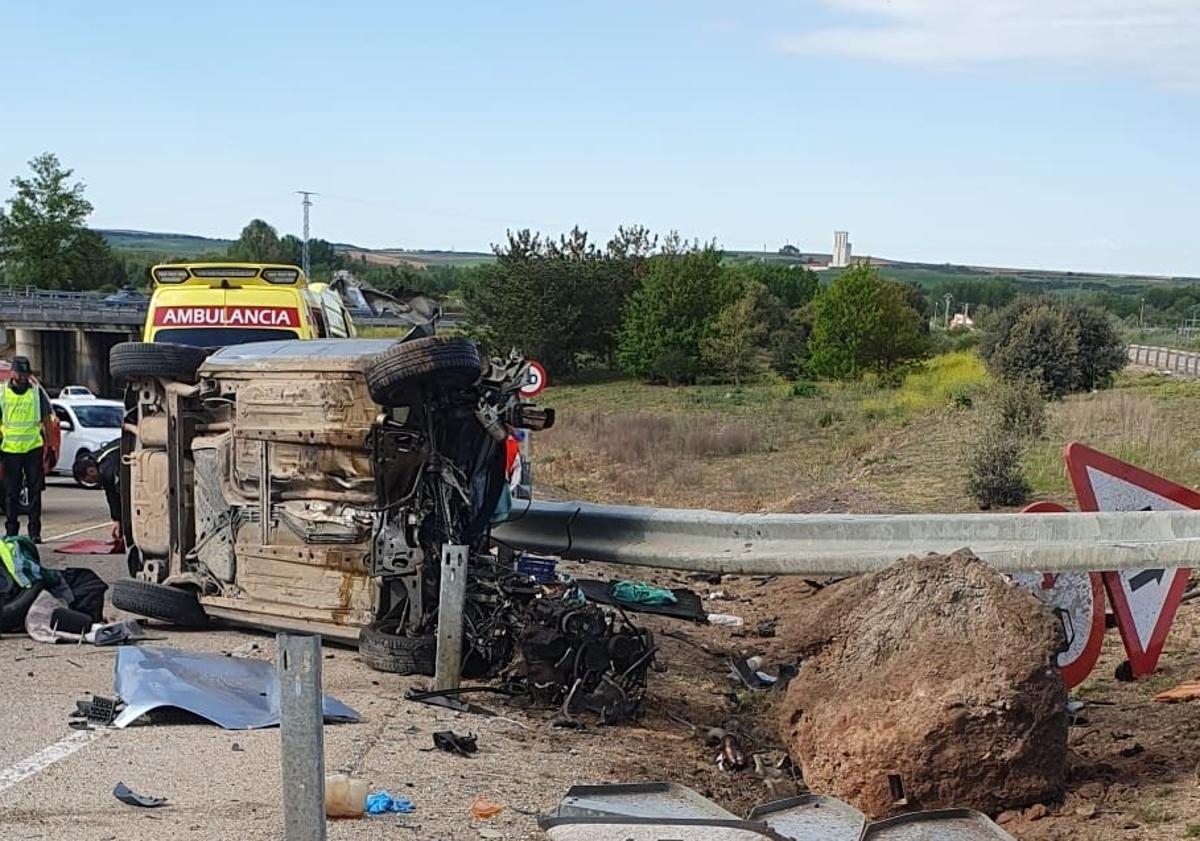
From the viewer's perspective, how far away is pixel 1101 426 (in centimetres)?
2303

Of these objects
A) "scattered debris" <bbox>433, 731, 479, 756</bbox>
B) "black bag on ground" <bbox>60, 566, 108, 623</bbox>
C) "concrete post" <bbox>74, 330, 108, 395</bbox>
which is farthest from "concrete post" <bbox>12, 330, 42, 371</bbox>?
"scattered debris" <bbox>433, 731, 479, 756</bbox>

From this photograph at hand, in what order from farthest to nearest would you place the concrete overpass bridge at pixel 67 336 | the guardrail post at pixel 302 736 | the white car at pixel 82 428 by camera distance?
1. the concrete overpass bridge at pixel 67 336
2. the white car at pixel 82 428
3. the guardrail post at pixel 302 736

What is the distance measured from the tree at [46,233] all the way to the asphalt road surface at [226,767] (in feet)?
379

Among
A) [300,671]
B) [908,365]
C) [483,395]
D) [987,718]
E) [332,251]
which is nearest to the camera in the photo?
[300,671]

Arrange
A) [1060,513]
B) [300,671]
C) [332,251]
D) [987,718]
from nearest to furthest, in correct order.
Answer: [300,671]
[987,718]
[1060,513]
[332,251]

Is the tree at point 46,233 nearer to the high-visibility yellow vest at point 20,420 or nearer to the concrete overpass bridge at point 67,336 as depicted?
the concrete overpass bridge at point 67,336

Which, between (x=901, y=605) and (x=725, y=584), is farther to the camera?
(x=725, y=584)

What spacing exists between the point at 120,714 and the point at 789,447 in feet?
92.5

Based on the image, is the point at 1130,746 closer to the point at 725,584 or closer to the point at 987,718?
the point at 987,718

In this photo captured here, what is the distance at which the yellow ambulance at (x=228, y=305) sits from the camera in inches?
497

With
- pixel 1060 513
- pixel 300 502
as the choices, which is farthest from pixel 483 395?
pixel 1060 513

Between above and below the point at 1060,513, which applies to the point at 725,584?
below

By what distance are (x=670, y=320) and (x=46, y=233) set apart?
62.2 m

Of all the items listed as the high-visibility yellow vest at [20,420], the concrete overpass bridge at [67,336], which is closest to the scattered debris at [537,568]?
the high-visibility yellow vest at [20,420]
